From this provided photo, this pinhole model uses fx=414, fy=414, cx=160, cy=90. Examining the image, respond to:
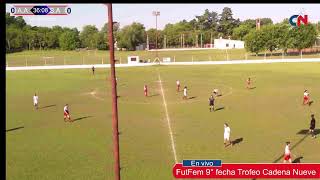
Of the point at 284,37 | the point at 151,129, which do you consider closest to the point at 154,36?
the point at 284,37

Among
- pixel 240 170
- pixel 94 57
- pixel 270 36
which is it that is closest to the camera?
pixel 240 170

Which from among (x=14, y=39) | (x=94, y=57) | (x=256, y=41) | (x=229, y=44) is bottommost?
(x=94, y=57)

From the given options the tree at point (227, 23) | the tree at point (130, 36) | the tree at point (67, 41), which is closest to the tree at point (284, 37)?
the tree at point (130, 36)

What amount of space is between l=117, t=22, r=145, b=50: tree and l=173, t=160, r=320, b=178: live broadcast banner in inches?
4916

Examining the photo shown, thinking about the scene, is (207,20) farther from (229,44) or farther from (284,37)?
(284,37)

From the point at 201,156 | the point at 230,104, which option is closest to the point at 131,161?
the point at 201,156

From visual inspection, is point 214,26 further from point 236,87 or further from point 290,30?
point 236,87

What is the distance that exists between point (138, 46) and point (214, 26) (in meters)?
58.1

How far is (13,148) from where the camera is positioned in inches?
881

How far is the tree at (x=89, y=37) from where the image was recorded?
13750 centimetres

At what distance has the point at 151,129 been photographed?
85.7 feet

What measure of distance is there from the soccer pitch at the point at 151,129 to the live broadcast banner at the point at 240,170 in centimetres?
248

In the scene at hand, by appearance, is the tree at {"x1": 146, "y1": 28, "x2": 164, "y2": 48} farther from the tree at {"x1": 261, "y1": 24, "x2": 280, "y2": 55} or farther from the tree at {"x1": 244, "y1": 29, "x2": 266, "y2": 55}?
the tree at {"x1": 261, "y1": 24, "x2": 280, "y2": 55}

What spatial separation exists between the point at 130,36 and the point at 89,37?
14.4 meters
